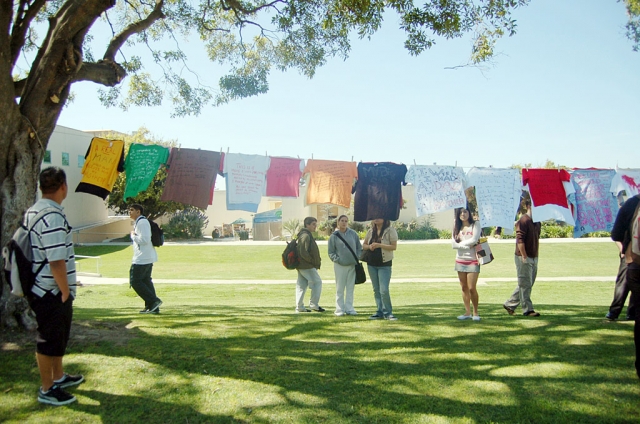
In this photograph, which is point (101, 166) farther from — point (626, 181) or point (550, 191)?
point (626, 181)

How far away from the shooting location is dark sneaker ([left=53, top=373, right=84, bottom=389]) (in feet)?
14.4

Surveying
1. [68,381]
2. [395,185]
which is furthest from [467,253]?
[68,381]

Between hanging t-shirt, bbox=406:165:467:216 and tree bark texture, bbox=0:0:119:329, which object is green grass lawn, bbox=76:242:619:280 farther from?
tree bark texture, bbox=0:0:119:329

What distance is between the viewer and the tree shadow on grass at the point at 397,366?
4.24 m

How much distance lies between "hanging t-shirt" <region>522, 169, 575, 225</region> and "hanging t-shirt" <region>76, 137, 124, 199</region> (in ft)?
24.2

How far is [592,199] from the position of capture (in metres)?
9.95

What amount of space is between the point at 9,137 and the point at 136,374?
3.01 meters

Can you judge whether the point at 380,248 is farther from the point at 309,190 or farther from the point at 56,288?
the point at 56,288

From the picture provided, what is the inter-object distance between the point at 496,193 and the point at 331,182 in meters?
3.13

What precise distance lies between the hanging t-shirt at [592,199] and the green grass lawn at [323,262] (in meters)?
8.35

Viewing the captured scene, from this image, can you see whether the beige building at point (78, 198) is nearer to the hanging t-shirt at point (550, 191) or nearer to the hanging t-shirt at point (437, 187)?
the hanging t-shirt at point (437, 187)

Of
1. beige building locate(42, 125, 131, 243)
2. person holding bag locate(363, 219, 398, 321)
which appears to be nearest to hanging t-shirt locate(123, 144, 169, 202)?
person holding bag locate(363, 219, 398, 321)

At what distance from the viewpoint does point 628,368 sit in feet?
17.1

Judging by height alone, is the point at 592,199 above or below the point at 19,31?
below
